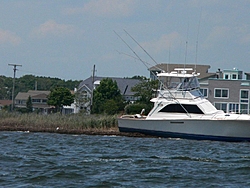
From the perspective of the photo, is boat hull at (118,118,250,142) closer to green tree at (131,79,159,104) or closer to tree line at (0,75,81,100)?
green tree at (131,79,159,104)

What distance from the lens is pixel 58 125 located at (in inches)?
1638

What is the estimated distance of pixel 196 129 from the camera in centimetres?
3519

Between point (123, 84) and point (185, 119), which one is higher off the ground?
point (123, 84)

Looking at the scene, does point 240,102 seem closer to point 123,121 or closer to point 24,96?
point 123,121

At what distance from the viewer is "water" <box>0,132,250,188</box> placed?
62.8 feet

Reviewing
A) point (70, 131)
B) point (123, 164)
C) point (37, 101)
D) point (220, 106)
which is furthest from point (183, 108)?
point (37, 101)

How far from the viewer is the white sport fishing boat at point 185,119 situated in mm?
34688

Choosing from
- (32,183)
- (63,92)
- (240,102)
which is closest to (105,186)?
(32,183)

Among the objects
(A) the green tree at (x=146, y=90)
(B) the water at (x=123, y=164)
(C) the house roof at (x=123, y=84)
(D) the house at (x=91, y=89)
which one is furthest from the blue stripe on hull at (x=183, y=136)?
(C) the house roof at (x=123, y=84)

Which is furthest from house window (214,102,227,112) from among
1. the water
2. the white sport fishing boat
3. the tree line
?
the tree line

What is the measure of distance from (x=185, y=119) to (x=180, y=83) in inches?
98.2

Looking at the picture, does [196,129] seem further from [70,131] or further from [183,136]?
[70,131]

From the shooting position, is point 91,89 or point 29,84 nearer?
point 91,89

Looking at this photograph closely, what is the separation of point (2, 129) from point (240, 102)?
1220 inches
